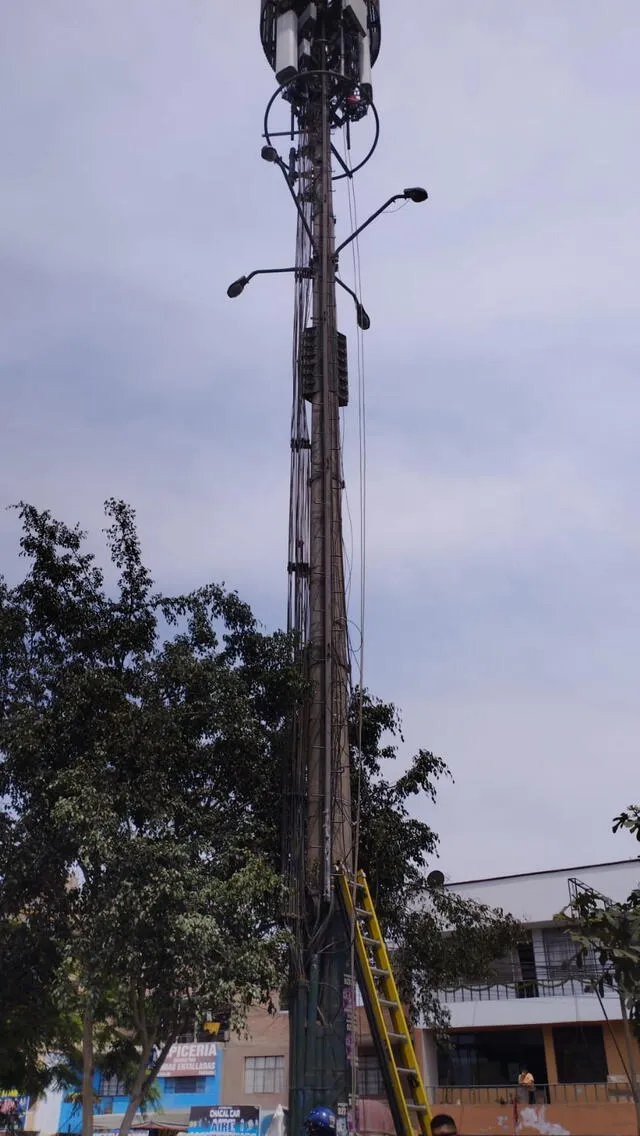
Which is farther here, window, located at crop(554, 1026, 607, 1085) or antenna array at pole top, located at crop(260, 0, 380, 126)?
window, located at crop(554, 1026, 607, 1085)

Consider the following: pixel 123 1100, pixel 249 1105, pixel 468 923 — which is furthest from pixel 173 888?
pixel 123 1100

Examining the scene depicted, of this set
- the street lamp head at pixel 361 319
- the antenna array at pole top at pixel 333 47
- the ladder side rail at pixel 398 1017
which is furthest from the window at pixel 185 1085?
the antenna array at pole top at pixel 333 47

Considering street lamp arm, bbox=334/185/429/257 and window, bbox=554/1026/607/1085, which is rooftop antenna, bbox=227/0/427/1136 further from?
window, bbox=554/1026/607/1085

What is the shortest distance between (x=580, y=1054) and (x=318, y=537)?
67.3 feet

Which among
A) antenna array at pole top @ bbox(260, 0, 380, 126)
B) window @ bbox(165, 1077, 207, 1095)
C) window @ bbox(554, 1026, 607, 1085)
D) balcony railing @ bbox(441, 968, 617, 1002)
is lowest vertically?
window @ bbox(165, 1077, 207, 1095)

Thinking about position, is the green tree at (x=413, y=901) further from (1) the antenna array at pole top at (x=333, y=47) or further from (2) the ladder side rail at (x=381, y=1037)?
(1) the antenna array at pole top at (x=333, y=47)

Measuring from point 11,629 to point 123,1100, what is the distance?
2842 cm

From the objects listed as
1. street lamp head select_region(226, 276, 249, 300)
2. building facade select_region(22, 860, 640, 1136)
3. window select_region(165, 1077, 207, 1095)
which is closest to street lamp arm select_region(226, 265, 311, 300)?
street lamp head select_region(226, 276, 249, 300)

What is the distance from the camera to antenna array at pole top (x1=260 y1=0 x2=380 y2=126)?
1755 cm

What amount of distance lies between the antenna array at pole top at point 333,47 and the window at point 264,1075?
2706cm

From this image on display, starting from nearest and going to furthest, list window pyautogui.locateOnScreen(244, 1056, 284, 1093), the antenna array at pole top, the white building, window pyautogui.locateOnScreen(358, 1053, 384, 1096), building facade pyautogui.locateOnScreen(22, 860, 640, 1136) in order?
the antenna array at pole top → building facade pyautogui.locateOnScreen(22, 860, 640, 1136) → the white building → window pyautogui.locateOnScreen(358, 1053, 384, 1096) → window pyautogui.locateOnScreen(244, 1056, 284, 1093)

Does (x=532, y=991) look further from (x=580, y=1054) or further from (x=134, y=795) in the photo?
(x=134, y=795)

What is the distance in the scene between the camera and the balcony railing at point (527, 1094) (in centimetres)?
2488

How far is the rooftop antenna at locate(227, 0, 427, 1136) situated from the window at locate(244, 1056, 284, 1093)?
2116 centimetres
